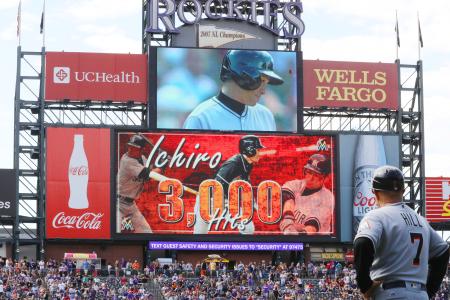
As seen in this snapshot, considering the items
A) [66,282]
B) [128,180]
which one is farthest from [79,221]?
[66,282]

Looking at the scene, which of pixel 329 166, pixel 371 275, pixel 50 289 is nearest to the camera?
pixel 371 275

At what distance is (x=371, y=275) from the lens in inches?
305

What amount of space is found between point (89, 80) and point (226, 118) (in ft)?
21.9

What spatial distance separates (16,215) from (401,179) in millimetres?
43832

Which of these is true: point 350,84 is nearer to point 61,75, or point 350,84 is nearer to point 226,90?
point 226,90

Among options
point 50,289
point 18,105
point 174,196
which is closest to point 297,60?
point 174,196

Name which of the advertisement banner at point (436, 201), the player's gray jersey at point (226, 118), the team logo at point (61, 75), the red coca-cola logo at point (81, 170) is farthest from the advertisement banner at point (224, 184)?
the advertisement banner at point (436, 201)

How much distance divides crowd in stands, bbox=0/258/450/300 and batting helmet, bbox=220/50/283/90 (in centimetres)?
846

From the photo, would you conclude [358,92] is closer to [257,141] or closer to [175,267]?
[257,141]

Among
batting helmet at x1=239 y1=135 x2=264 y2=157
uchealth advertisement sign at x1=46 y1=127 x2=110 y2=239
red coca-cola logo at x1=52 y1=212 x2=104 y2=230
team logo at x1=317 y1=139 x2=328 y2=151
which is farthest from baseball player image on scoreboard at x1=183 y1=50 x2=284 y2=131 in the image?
red coca-cola logo at x1=52 y1=212 x2=104 y2=230

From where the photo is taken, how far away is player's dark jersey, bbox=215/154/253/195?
50.6m

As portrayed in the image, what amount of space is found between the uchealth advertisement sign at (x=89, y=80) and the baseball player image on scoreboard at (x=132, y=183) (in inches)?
99.1

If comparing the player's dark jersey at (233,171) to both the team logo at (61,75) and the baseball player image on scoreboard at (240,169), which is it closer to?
the baseball player image on scoreboard at (240,169)

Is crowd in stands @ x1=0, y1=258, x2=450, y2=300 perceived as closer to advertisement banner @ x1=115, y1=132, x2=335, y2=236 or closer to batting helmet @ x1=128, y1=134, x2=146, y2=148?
advertisement banner @ x1=115, y1=132, x2=335, y2=236
